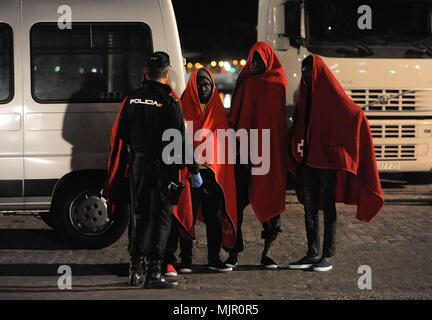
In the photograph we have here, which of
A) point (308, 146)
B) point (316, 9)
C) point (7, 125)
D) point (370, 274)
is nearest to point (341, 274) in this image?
point (370, 274)

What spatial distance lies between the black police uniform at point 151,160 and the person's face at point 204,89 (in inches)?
23.4

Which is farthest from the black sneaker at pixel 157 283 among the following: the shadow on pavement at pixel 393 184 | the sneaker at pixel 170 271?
the shadow on pavement at pixel 393 184

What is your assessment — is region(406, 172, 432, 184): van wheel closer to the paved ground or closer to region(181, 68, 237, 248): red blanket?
the paved ground

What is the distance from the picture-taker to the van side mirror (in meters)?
10.8

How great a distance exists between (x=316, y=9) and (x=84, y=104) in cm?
448

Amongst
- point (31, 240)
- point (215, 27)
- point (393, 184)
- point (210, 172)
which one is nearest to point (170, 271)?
point (210, 172)

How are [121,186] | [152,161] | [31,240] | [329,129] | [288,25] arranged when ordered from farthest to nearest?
[288,25] → [31,240] → [329,129] → [121,186] → [152,161]

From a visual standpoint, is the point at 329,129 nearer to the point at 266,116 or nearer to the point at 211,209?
the point at 266,116

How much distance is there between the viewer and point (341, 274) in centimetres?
675

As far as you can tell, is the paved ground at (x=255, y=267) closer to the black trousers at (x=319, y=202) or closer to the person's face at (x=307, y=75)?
the black trousers at (x=319, y=202)

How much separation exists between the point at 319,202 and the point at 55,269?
2.37 meters

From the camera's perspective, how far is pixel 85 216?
771 cm

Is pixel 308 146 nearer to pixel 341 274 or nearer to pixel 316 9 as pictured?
pixel 341 274

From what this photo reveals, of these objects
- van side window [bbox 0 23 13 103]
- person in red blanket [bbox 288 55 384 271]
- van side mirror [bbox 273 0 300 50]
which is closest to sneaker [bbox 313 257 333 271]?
person in red blanket [bbox 288 55 384 271]
